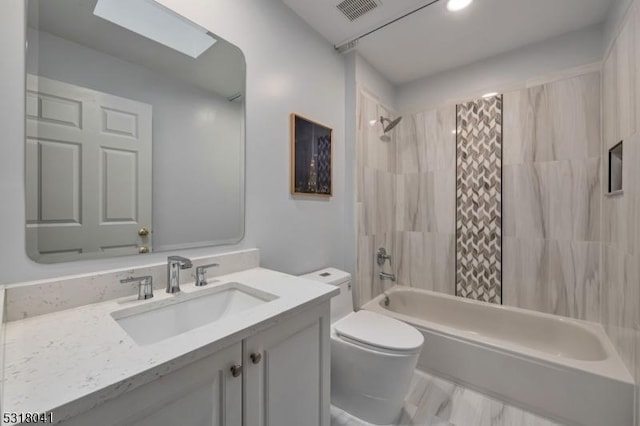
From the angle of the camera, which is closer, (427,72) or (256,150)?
(256,150)

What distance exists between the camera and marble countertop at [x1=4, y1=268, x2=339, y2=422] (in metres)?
0.45

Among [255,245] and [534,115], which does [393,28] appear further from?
[255,245]

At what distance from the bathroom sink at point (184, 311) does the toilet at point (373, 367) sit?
673mm

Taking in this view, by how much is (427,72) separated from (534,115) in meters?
0.96

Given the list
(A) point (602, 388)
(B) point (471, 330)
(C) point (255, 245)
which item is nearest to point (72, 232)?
(C) point (255, 245)

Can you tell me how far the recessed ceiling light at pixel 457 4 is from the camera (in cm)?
157

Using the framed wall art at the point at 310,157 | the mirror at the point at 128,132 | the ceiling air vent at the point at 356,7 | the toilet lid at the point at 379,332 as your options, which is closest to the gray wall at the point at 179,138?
the mirror at the point at 128,132

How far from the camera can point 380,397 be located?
137 cm

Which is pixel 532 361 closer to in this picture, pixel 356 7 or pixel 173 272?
pixel 173 272

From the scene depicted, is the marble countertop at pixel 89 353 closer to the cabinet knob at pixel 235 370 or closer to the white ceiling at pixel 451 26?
the cabinet knob at pixel 235 370

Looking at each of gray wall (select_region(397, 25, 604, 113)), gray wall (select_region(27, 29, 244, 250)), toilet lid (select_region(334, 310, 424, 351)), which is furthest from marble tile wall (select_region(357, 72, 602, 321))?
gray wall (select_region(27, 29, 244, 250))

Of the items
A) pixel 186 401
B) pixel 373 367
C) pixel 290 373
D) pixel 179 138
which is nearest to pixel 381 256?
pixel 373 367

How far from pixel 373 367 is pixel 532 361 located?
0.96 metres

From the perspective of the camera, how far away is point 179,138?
115cm
